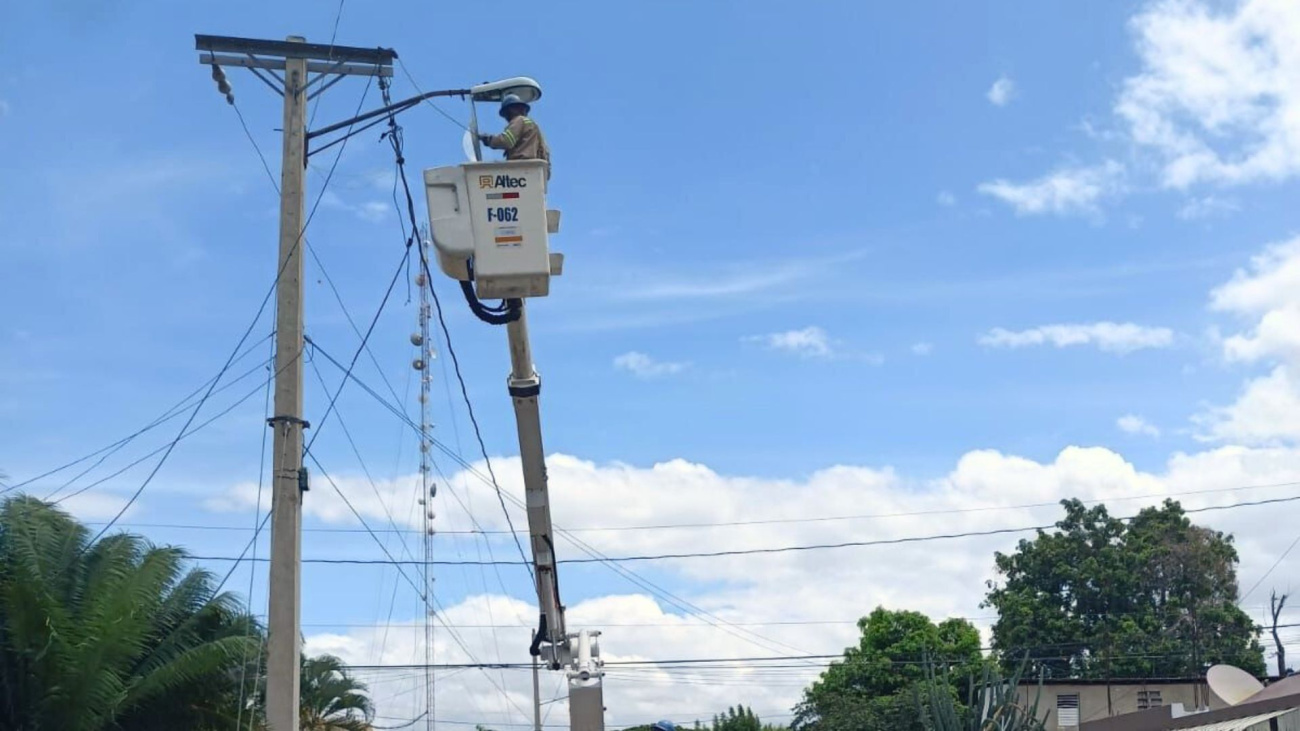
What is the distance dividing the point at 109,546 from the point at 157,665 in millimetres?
1695

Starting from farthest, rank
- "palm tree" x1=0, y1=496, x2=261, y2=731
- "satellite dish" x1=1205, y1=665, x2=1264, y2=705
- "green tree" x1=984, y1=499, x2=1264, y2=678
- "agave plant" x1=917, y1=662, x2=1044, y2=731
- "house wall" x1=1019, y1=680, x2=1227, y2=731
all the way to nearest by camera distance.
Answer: "green tree" x1=984, y1=499, x2=1264, y2=678, "house wall" x1=1019, y1=680, x2=1227, y2=731, "satellite dish" x1=1205, y1=665, x2=1264, y2=705, "agave plant" x1=917, y1=662, x2=1044, y2=731, "palm tree" x1=0, y1=496, x2=261, y2=731

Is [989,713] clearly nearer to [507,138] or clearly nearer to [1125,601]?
[507,138]

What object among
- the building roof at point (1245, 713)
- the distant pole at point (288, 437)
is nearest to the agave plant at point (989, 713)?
the building roof at point (1245, 713)

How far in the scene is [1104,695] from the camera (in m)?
44.6

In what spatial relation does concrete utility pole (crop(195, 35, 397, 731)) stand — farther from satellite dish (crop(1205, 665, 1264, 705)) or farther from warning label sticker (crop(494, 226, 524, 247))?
satellite dish (crop(1205, 665, 1264, 705))

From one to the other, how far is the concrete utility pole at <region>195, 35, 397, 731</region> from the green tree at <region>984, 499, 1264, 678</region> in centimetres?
4186

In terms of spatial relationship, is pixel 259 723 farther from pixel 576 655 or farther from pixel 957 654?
pixel 957 654

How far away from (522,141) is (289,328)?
540cm

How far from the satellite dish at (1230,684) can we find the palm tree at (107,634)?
1744 centimetres

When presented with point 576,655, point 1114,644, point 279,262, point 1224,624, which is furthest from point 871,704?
point 279,262

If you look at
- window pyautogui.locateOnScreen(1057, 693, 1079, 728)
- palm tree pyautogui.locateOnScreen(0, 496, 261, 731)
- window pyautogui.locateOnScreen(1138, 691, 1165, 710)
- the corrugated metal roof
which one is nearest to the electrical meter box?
palm tree pyautogui.locateOnScreen(0, 496, 261, 731)

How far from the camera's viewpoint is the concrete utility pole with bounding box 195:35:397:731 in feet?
47.7

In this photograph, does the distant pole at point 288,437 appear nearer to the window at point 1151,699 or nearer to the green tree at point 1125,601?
the window at point 1151,699

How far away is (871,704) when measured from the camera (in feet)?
142
